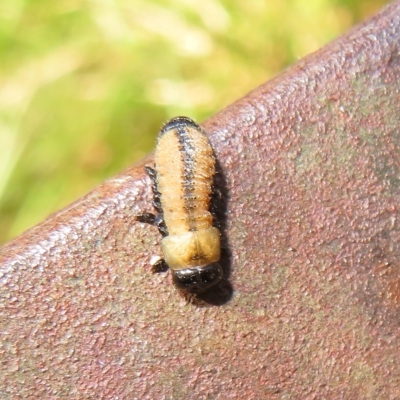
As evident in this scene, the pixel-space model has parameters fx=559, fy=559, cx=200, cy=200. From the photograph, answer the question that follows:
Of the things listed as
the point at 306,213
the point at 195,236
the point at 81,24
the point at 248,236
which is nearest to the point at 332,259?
the point at 306,213

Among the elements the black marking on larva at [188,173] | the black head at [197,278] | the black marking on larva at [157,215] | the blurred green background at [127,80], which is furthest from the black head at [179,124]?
the blurred green background at [127,80]

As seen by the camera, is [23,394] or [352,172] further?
[352,172]

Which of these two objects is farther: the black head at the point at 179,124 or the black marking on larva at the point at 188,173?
the black head at the point at 179,124

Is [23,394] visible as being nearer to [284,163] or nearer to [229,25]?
[284,163]

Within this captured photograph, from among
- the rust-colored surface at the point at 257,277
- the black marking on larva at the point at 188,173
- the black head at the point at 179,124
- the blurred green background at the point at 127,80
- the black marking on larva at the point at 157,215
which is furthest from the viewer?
the blurred green background at the point at 127,80

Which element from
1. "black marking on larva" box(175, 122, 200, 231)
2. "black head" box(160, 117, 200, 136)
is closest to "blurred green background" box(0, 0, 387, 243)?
"black head" box(160, 117, 200, 136)

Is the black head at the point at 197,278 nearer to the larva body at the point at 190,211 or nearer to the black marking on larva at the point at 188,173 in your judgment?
the larva body at the point at 190,211

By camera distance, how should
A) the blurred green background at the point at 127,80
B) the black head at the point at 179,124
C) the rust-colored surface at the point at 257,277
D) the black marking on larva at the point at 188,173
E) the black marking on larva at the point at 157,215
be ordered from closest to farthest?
the rust-colored surface at the point at 257,277 < the black marking on larva at the point at 157,215 < the black marking on larva at the point at 188,173 < the black head at the point at 179,124 < the blurred green background at the point at 127,80
